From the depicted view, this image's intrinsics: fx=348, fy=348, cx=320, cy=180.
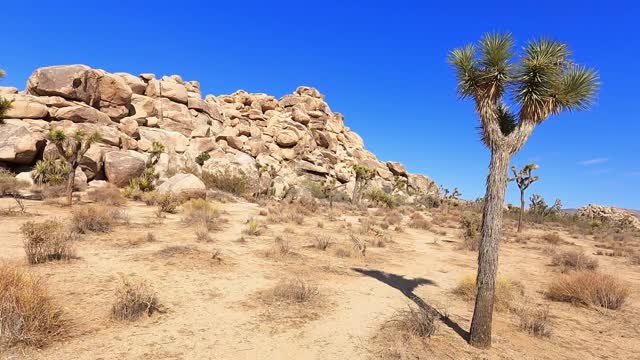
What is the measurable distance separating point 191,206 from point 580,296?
53.9 ft

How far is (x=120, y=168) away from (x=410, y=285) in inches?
967

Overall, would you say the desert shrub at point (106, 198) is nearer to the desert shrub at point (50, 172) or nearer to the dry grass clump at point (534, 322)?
the desert shrub at point (50, 172)

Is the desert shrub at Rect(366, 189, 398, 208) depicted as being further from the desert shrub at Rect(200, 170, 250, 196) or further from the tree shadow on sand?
the tree shadow on sand

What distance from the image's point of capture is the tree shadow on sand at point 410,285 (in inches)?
252

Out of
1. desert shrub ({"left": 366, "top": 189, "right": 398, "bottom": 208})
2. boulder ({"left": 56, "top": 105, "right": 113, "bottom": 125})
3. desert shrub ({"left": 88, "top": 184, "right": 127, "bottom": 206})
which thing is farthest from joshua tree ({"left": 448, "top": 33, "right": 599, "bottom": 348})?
boulder ({"left": 56, "top": 105, "right": 113, "bottom": 125})

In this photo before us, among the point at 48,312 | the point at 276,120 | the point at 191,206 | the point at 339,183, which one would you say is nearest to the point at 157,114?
the point at 276,120

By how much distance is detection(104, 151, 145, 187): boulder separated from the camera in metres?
26.0

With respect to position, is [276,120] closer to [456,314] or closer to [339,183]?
[339,183]

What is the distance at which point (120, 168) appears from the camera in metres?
26.1

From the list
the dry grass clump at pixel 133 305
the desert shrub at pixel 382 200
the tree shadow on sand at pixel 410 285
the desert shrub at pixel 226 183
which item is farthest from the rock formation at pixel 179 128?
the dry grass clump at pixel 133 305

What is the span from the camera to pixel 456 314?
711cm

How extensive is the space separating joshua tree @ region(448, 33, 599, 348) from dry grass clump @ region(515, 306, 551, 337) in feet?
4.90

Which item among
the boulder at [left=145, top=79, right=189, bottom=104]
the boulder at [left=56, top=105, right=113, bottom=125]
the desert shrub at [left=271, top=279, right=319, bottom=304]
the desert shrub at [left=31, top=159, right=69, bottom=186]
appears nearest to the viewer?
the desert shrub at [left=271, top=279, right=319, bottom=304]

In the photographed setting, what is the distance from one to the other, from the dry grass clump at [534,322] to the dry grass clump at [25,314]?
7.48m
